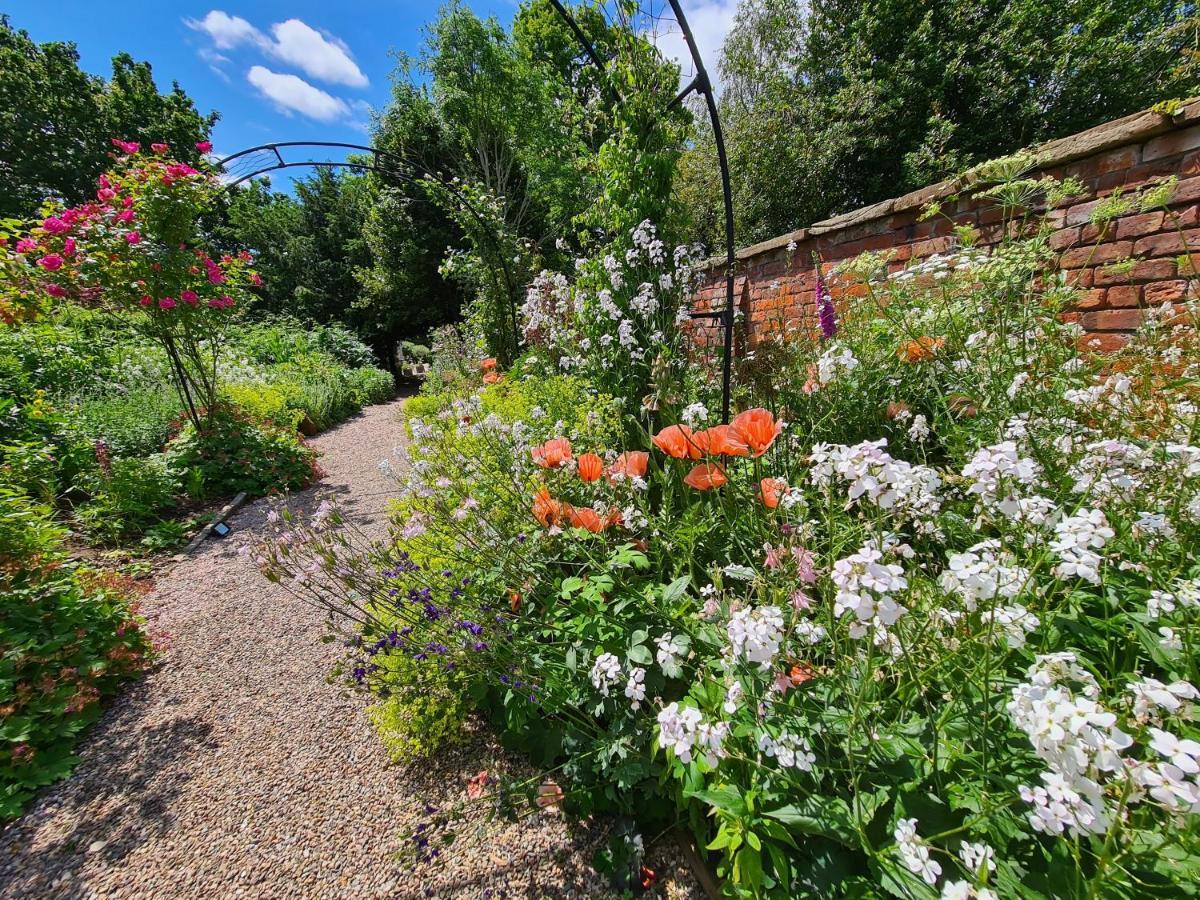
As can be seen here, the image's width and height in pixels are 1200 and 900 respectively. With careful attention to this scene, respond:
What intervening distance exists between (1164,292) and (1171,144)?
21.5 inches

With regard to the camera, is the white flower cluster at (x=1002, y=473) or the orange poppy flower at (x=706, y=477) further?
the orange poppy flower at (x=706, y=477)

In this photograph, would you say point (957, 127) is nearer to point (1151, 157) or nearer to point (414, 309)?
point (1151, 157)

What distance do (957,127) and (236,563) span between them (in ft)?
42.1

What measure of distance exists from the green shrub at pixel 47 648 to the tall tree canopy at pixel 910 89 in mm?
10467

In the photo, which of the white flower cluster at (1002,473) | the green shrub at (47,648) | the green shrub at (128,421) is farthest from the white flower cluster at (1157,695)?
the green shrub at (128,421)

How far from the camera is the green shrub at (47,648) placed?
5.95 ft

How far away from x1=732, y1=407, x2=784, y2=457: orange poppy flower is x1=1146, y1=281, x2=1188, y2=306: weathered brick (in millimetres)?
1762

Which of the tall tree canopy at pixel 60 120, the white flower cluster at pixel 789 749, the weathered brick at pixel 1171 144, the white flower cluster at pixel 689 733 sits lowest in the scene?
the white flower cluster at pixel 789 749

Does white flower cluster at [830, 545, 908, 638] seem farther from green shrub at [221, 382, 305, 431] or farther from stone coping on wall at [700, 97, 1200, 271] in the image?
green shrub at [221, 382, 305, 431]

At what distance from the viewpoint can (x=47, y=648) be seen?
2.11 meters

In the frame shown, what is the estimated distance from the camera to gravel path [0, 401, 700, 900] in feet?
4.70

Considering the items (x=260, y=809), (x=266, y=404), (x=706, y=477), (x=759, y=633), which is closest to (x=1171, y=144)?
(x=706, y=477)

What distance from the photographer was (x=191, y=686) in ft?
7.54

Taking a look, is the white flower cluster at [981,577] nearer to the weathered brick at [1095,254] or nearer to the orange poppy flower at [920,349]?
the orange poppy flower at [920,349]
